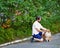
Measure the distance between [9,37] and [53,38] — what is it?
94.7 inches

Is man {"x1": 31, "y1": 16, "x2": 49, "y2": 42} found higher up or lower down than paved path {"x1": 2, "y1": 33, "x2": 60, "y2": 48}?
higher up

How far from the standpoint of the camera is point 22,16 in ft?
55.7

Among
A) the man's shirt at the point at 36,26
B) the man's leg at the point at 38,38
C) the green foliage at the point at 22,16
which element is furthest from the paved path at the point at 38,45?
the green foliage at the point at 22,16

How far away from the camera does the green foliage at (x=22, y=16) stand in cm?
1581

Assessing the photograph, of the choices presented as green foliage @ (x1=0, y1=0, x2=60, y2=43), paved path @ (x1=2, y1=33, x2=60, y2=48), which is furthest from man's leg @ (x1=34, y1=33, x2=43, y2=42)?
green foliage @ (x1=0, y1=0, x2=60, y2=43)

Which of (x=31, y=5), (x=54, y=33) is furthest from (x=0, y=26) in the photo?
(x=54, y=33)

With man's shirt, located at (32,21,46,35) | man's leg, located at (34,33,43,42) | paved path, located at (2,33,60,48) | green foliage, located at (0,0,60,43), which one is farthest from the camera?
green foliage, located at (0,0,60,43)

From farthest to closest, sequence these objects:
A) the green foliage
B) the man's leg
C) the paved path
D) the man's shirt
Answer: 1. the green foliage
2. the man's leg
3. the man's shirt
4. the paved path

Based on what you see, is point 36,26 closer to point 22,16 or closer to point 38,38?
point 38,38

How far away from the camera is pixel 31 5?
17094 millimetres

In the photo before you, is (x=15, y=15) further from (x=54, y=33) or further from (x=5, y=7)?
(x=54, y=33)

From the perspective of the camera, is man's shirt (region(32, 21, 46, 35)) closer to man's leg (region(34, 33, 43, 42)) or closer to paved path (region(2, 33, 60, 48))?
man's leg (region(34, 33, 43, 42))

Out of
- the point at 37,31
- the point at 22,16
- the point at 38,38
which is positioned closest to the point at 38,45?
the point at 38,38

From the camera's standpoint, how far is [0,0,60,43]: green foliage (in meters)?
15.8
